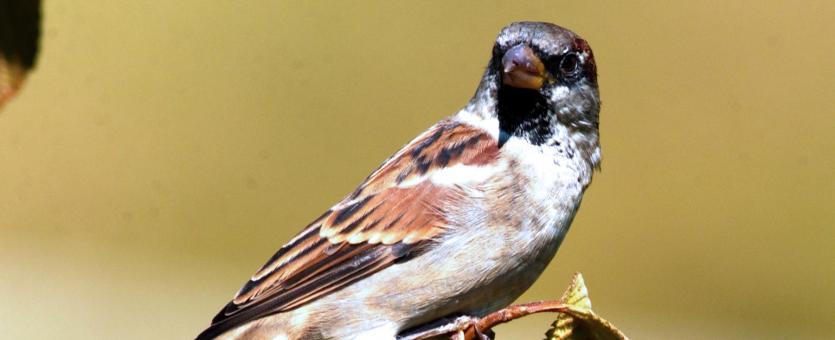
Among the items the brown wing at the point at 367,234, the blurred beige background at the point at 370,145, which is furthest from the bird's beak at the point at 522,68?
the blurred beige background at the point at 370,145

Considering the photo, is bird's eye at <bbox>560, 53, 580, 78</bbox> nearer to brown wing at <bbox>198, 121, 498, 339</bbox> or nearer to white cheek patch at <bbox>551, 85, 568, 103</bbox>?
white cheek patch at <bbox>551, 85, 568, 103</bbox>

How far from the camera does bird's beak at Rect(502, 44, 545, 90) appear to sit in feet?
6.65

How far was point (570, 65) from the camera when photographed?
216 centimetres

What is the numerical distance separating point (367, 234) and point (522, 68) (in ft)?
1.52

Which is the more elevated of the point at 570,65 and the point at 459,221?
the point at 570,65

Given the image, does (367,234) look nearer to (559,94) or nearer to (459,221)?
(459,221)

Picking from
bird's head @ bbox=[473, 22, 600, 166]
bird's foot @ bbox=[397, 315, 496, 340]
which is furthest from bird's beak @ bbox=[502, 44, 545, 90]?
bird's foot @ bbox=[397, 315, 496, 340]

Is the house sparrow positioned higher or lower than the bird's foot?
higher

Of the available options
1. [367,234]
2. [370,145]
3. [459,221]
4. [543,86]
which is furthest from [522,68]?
[370,145]

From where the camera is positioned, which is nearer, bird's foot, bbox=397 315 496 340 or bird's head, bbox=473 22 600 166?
bird's foot, bbox=397 315 496 340

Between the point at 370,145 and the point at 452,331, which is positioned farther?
the point at 370,145

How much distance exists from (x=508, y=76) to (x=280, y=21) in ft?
8.77

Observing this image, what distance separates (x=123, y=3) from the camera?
4441mm

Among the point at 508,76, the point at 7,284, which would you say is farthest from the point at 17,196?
the point at 508,76
